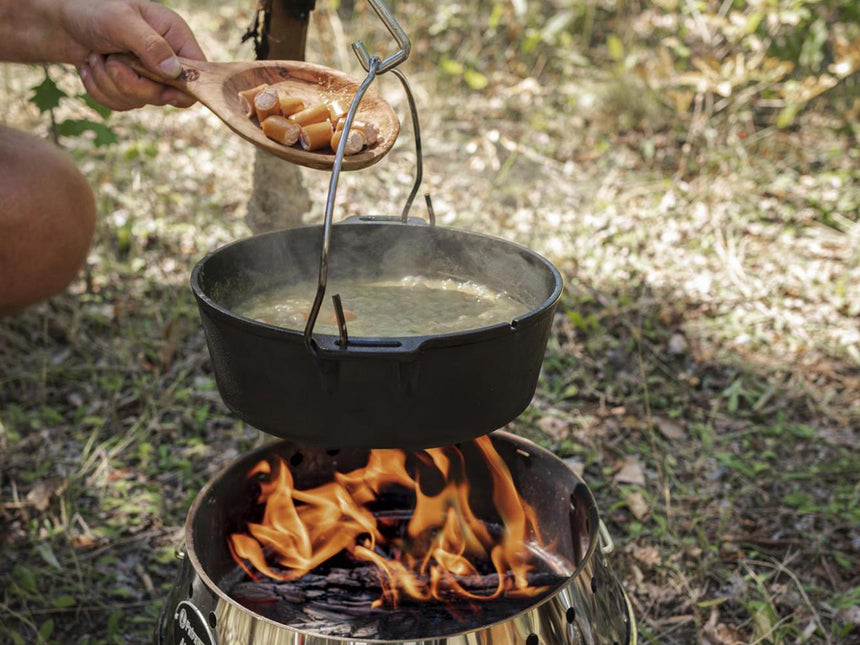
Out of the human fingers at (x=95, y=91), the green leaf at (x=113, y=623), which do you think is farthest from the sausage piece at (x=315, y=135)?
the green leaf at (x=113, y=623)

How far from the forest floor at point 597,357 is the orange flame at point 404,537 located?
0.55m

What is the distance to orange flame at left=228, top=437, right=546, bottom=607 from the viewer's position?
2221 mm

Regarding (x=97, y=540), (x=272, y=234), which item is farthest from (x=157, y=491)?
(x=272, y=234)

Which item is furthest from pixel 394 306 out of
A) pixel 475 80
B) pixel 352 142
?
pixel 475 80

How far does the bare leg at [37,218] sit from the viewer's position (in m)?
2.57

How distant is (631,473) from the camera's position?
3164 mm

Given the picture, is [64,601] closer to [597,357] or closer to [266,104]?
[266,104]

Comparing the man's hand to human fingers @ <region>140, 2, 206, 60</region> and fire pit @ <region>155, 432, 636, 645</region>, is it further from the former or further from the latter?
fire pit @ <region>155, 432, 636, 645</region>

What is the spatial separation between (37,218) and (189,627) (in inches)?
56.4

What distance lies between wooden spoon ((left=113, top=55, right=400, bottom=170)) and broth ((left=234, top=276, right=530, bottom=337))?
0.35m

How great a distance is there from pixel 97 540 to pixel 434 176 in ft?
10.3

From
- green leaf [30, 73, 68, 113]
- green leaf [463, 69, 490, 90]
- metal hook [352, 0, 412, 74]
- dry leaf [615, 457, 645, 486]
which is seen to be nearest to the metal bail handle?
metal hook [352, 0, 412, 74]

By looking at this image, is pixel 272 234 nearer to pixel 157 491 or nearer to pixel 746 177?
pixel 157 491

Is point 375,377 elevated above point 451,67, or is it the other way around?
point 375,377
